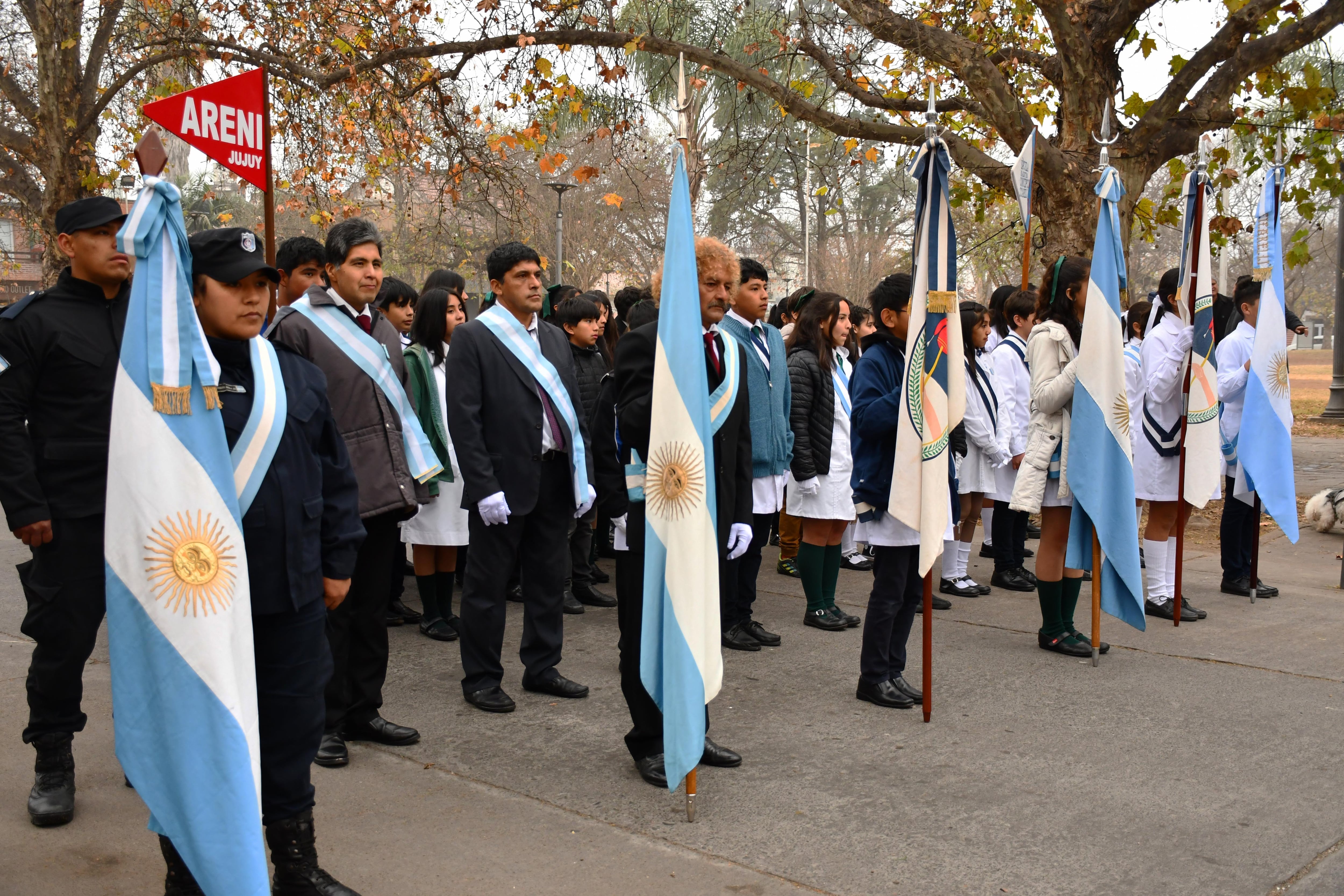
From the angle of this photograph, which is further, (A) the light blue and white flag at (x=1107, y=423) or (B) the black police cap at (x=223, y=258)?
(A) the light blue and white flag at (x=1107, y=423)

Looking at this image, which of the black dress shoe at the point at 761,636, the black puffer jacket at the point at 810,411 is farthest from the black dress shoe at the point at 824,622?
the black puffer jacket at the point at 810,411

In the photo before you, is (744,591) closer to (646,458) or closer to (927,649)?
(927,649)

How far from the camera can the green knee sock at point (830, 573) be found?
688cm

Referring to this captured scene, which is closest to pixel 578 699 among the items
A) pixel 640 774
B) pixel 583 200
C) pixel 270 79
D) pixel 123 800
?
pixel 640 774

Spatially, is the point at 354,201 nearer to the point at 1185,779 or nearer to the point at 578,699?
the point at 578,699

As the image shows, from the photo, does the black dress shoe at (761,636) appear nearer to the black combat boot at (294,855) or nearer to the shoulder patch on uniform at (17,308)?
the black combat boot at (294,855)

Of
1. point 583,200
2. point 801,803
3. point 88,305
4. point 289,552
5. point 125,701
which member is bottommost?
point 801,803

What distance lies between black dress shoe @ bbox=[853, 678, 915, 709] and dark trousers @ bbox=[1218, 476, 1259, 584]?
3525mm

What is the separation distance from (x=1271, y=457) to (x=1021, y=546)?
177 centimetres

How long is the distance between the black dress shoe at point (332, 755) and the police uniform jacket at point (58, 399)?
1.28 meters

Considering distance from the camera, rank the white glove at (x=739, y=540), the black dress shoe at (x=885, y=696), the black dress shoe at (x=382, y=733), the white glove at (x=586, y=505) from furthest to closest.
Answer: the white glove at (x=586, y=505) → the black dress shoe at (x=885, y=696) → the white glove at (x=739, y=540) → the black dress shoe at (x=382, y=733)

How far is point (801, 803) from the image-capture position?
13.6ft

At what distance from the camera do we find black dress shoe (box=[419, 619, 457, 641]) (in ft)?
21.7

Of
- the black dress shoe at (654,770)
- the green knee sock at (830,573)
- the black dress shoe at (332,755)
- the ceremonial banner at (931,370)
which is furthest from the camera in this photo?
the green knee sock at (830,573)
